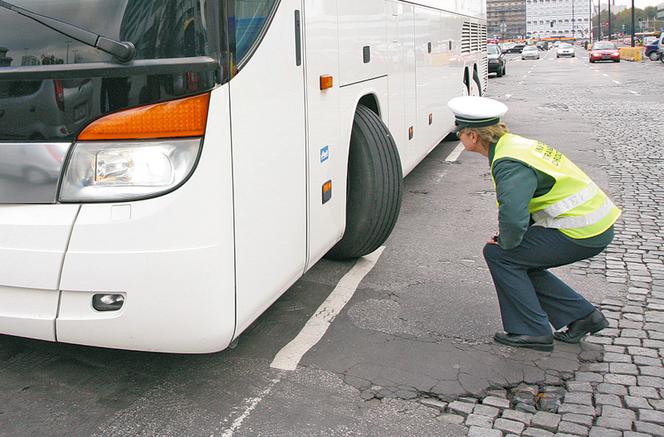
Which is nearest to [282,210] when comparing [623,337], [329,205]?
[329,205]

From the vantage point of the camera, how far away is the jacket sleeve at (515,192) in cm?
371

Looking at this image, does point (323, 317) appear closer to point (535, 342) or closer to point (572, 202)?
point (535, 342)

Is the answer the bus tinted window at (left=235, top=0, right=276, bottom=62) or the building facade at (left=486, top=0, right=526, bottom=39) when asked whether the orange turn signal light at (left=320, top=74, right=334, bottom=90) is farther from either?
the building facade at (left=486, top=0, right=526, bottom=39)

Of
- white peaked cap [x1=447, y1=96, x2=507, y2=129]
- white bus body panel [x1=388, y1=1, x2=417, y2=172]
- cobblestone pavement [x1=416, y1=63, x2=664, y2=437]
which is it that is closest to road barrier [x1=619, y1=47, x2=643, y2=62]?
cobblestone pavement [x1=416, y1=63, x2=664, y2=437]

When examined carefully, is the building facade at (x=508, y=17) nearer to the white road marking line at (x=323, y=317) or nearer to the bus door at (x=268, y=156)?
the white road marking line at (x=323, y=317)

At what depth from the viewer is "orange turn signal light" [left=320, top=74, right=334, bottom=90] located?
4.08 metres

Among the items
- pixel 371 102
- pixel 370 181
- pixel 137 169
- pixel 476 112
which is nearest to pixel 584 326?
pixel 476 112

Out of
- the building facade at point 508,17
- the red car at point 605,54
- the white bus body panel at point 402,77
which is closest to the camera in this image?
the white bus body panel at point 402,77

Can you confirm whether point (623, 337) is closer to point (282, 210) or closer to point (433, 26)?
point (282, 210)

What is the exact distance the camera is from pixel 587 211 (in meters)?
3.88

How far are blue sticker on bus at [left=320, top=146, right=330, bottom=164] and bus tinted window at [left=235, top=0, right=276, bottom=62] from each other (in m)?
0.99

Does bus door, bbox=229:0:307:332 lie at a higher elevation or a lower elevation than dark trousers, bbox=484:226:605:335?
higher

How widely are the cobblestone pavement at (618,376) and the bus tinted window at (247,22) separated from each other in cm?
182

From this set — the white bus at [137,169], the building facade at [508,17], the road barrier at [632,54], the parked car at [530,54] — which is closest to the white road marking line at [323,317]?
the white bus at [137,169]
